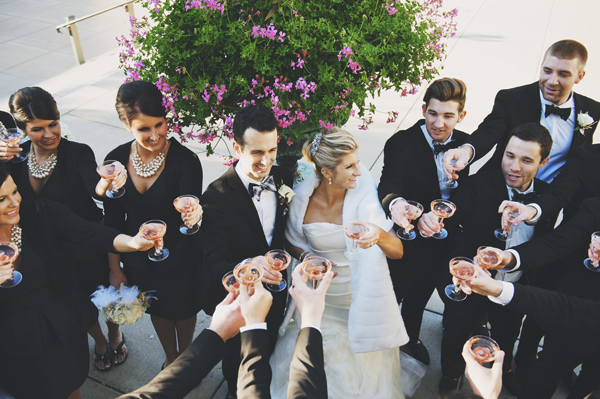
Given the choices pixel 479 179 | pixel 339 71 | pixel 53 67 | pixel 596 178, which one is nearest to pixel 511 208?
pixel 479 179

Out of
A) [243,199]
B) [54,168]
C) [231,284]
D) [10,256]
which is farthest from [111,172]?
[231,284]

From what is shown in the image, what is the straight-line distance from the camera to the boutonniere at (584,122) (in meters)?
3.48

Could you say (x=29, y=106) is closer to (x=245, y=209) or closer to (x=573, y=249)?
(x=245, y=209)

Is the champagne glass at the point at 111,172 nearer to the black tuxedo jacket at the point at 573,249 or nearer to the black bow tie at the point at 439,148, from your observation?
the black bow tie at the point at 439,148

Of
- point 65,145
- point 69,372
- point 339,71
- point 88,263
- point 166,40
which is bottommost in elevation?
point 69,372

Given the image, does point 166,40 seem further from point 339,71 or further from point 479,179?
point 479,179

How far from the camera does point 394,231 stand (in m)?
3.29

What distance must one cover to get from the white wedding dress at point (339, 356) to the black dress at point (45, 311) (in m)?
1.32

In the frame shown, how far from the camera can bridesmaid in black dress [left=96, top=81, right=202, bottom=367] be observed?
303 cm

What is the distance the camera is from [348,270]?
337 cm

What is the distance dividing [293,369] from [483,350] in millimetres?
900

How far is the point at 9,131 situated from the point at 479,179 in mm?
3281

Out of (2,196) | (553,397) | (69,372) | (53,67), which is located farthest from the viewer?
(53,67)

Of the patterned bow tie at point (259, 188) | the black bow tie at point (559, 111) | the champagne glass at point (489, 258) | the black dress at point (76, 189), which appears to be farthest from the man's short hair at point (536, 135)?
the black dress at point (76, 189)
